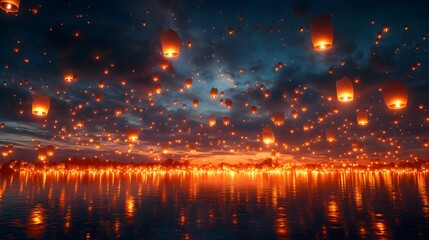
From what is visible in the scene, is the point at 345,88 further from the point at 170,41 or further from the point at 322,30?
the point at 170,41

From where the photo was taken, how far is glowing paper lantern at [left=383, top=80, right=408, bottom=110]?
1143 cm

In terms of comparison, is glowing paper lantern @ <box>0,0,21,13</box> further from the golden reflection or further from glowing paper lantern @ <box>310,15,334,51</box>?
glowing paper lantern @ <box>310,15,334,51</box>

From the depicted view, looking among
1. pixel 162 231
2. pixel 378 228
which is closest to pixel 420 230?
pixel 378 228

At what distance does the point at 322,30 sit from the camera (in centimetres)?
1055

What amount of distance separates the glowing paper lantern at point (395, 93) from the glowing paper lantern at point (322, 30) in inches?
116

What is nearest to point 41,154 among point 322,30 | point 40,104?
point 40,104

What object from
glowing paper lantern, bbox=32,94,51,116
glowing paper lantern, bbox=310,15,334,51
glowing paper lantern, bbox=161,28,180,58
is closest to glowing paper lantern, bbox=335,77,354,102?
glowing paper lantern, bbox=310,15,334,51

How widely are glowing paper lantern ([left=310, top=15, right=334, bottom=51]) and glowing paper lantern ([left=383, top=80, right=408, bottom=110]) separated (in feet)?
9.64

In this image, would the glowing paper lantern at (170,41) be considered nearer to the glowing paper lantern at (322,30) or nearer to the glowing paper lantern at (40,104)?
the glowing paper lantern at (322,30)

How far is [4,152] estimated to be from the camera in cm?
4866

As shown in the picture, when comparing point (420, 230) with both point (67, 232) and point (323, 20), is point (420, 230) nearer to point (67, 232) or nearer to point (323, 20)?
point (323, 20)

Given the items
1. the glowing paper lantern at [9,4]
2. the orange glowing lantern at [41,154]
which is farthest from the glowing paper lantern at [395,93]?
the orange glowing lantern at [41,154]

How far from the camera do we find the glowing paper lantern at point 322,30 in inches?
411

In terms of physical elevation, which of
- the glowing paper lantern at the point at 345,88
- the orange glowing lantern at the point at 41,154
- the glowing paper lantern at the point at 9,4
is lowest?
the orange glowing lantern at the point at 41,154
